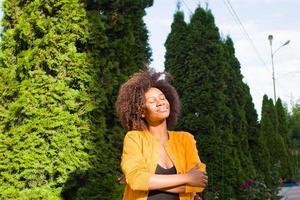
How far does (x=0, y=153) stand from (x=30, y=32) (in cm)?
129

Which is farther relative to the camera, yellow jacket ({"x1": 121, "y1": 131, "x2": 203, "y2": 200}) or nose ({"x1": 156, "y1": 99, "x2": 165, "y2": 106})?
nose ({"x1": 156, "y1": 99, "x2": 165, "y2": 106})

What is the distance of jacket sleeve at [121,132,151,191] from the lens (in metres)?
2.11

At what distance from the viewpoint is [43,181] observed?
14.5ft

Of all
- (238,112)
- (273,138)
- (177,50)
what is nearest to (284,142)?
(273,138)

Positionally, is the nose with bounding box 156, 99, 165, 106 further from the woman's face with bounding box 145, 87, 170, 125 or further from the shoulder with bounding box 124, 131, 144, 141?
the shoulder with bounding box 124, 131, 144, 141

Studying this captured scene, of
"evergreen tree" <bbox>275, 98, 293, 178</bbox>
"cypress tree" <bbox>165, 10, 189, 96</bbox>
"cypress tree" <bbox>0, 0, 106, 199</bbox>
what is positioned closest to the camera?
"cypress tree" <bbox>0, 0, 106, 199</bbox>

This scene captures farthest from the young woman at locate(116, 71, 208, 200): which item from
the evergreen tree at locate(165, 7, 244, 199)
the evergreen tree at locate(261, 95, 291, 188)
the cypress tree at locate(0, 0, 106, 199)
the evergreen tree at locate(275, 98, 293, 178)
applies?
the evergreen tree at locate(275, 98, 293, 178)

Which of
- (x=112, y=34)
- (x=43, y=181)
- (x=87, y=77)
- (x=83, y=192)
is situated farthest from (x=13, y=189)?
(x=112, y=34)

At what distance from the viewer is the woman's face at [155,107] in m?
2.41

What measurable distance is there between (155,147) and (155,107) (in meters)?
0.23

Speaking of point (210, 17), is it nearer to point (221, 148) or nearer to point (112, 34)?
point (221, 148)

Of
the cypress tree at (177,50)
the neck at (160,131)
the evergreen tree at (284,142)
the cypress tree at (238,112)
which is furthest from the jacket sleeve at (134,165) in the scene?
the evergreen tree at (284,142)

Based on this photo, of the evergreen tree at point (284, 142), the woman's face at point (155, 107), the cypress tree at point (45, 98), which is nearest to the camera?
the woman's face at point (155, 107)

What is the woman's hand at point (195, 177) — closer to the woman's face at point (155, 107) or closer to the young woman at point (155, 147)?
the young woman at point (155, 147)
